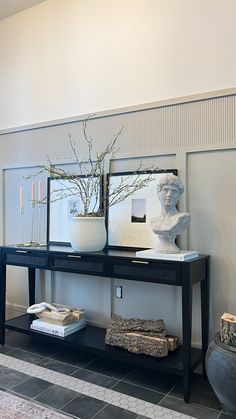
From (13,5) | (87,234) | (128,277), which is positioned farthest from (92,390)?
(13,5)

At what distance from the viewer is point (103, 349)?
2.61 m

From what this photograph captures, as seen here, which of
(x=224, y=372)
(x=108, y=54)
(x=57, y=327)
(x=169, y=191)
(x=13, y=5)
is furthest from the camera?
(x=13, y=5)

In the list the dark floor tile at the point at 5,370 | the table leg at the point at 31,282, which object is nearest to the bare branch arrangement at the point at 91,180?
the table leg at the point at 31,282

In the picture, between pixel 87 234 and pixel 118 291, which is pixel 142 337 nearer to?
pixel 118 291

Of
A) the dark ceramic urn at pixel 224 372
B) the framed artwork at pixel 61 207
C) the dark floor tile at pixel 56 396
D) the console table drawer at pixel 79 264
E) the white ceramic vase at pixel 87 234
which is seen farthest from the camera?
the framed artwork at pixel 61 207

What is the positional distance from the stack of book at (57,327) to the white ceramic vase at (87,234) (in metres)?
0.69

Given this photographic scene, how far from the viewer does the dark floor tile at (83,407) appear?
209 centimetres

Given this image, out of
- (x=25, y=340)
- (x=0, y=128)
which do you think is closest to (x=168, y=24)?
(x=0, y=128)

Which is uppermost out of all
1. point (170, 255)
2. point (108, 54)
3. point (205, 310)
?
point (108, 54)

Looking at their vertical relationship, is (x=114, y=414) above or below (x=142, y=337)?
below

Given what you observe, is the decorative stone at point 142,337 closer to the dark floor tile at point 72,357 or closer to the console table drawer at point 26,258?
the dark floor tile at point 72,357

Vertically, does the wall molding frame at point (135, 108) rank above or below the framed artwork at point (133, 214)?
above

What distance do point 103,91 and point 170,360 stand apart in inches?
95.8

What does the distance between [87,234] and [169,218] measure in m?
0.70
